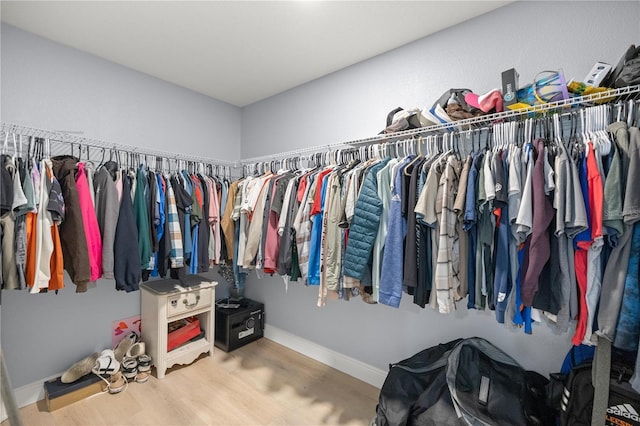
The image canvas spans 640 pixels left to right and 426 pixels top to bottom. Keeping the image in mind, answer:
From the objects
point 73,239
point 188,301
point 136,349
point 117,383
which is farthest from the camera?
point 188,301

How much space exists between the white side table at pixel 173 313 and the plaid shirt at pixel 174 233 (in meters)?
0.32

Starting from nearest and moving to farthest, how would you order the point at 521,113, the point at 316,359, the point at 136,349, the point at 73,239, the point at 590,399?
the point at 590,399
the point at 521,113
the point at 73,239
the point at 136,349
the point at 316,359

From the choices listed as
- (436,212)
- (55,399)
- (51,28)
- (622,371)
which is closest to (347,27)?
(436,212)

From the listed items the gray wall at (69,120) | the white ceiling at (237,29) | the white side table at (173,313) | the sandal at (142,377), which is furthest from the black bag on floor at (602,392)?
the gray wall at (69,120)

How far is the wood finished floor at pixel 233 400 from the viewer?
1.88 metres

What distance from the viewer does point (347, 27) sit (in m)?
1.96

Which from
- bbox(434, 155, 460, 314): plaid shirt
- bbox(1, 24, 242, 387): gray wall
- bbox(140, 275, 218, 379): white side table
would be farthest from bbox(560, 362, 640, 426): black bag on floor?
bbox(1, 24, 242, 387): gray wall

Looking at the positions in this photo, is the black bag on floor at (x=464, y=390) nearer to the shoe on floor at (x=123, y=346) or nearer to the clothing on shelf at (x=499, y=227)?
the clothing on shelf at (x=499, y=227)

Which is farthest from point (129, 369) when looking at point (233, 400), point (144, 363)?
point (233, 400)

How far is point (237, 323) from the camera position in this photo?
280 cm

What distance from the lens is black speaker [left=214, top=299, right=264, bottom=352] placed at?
2.74 m

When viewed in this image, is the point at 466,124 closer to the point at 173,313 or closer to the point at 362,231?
the point at 362,231

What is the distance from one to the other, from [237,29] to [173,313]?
7.24 feet

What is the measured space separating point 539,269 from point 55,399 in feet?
9.52
